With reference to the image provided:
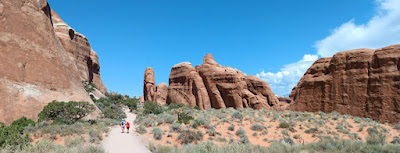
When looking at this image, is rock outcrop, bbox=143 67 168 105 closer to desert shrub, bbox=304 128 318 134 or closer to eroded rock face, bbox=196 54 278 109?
eroded rock face, bbox=196 54 278 109

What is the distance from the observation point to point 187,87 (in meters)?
43.7

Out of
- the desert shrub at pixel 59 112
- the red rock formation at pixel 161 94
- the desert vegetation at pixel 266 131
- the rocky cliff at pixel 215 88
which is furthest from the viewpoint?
the red rock formation at pixel 161 94

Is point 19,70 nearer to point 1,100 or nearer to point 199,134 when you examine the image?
point 1,100

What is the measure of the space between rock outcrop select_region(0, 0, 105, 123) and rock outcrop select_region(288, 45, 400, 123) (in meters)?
27.8

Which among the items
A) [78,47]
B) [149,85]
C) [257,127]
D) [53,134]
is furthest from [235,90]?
A: [78,47]

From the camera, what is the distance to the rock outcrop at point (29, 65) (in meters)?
20.1

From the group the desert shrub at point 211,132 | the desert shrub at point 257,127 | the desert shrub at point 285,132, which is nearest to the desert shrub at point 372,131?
the desert shrub at point 285,132

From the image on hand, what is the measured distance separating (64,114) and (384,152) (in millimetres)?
22783

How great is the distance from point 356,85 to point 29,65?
36.0 m

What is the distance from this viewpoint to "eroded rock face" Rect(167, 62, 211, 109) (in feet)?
137

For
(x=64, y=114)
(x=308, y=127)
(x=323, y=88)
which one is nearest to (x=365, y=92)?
(x=323, y=88)

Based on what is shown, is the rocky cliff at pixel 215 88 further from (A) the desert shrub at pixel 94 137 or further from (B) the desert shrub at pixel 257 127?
(A) the desert shrub at pixel 94 137

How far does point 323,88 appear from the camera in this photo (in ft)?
83.2

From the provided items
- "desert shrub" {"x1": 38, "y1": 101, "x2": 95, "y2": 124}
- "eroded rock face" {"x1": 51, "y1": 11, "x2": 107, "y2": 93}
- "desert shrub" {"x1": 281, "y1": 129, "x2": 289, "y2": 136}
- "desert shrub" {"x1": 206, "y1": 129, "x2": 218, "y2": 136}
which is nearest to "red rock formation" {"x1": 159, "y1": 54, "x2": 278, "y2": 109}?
"desert shrub" {"x1": 281, "y1": 129, "x2": 289, "y2": 136}
